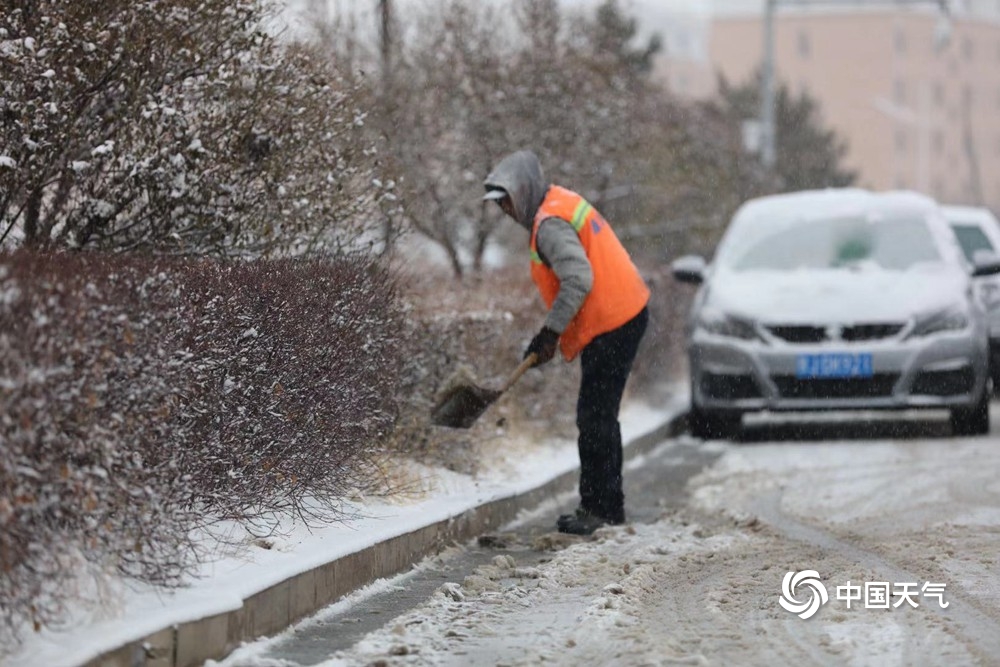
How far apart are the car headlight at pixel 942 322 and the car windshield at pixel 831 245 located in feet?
2.58

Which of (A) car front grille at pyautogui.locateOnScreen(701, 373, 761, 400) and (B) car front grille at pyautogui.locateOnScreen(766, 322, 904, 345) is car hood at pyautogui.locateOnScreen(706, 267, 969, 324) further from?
(A) car front grille at pyautogui.locateOnScreen(701, 373, 761, 400)

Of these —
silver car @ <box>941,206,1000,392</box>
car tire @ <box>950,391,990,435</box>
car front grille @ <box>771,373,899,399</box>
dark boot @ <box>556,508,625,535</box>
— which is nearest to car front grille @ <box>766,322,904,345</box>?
car front grille @ <box>771,373,899,399</box>

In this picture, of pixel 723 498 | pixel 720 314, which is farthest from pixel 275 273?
pixel 720 314

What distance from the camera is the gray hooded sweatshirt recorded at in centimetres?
889

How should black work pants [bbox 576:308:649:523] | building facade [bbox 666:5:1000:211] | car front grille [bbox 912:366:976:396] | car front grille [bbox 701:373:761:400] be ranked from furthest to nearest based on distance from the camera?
building facade [bbox 666:5:1000:211] < car front grille [bbox 701:373:761:400] < car front grille [bbox 912:366:976:396] < black work pants [bbox 576:308:649:523]

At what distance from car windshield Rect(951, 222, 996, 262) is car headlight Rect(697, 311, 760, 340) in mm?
5490

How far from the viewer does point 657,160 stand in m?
22.9

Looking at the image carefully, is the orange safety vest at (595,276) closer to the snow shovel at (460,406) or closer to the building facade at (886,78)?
the snow shovel at (460,406)

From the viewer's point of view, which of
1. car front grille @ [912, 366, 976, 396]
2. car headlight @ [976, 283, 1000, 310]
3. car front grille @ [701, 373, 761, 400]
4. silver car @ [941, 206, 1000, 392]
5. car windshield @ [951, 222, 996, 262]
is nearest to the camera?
car front grille @ [912, 366, 976, 396]

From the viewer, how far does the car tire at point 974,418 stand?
13.8 m

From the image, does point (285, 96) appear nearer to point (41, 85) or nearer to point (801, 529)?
point (41, 85)

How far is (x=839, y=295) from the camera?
13.6 m

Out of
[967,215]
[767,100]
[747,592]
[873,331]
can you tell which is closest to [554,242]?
[747,592]

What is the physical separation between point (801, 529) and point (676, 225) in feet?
48.9
